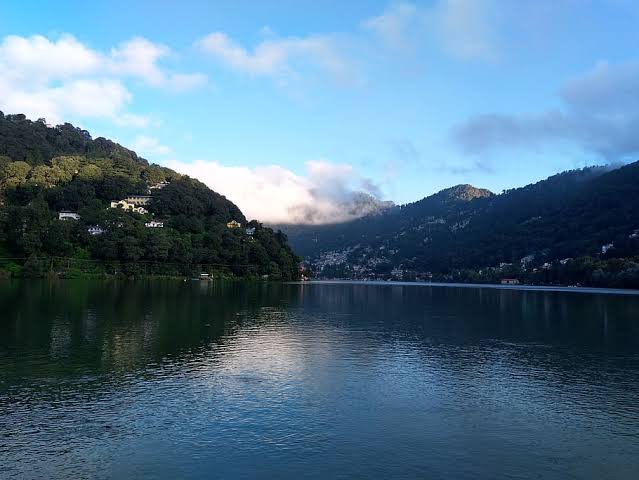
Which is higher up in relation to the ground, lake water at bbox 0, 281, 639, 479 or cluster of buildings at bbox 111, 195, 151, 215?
cluster of buildings at bbox 111, 195, 151, 215

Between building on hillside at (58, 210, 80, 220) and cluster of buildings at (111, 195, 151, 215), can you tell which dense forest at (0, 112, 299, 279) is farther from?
cluster of buildings at (111, 195, 151, 215)

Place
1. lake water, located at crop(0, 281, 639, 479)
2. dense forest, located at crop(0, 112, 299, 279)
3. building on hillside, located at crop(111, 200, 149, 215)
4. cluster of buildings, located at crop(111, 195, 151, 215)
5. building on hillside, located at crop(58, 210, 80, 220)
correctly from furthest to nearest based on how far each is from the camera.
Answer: cluster of buildings, located at crop(111, 195, 151, 215)
building on hillside, located at crop(111, 200, 149, 215)
building on hillside, located at crop(58, 210, 80, 220)
dense forest, located at crop(0, 112, 299, 279)
lake water, located at crop(0, 281, 639, 479)

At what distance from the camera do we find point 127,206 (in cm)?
19312

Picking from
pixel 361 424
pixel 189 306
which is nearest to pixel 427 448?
pixel 361 424

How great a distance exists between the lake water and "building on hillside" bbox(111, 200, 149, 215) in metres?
142

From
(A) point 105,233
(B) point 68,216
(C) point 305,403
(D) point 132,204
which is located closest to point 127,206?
(D) point 132,204

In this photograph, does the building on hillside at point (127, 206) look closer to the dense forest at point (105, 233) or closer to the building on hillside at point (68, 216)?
the dense forest at point (105, 233)

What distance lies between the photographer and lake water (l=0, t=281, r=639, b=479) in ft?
58.5

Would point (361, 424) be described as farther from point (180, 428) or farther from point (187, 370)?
point (187, 370)

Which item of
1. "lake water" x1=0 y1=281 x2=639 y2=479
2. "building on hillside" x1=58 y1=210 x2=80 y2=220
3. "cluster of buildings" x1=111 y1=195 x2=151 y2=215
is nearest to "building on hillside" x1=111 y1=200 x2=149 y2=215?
"cluster of buildings" x1=111 y1=195 x2=151 y2=215

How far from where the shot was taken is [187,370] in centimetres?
3086

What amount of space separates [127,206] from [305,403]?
601 ft

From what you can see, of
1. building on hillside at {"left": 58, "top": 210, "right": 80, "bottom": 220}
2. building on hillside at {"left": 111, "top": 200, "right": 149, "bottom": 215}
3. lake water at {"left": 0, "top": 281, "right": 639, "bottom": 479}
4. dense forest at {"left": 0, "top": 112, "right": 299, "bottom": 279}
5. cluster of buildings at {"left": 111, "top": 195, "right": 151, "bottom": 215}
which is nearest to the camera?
lake water at {"left": 0, "top": 281, "right": 639, "bottom": 479}

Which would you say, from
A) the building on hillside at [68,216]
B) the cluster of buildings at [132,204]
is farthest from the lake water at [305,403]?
the cluster of buildings at [132,204]
